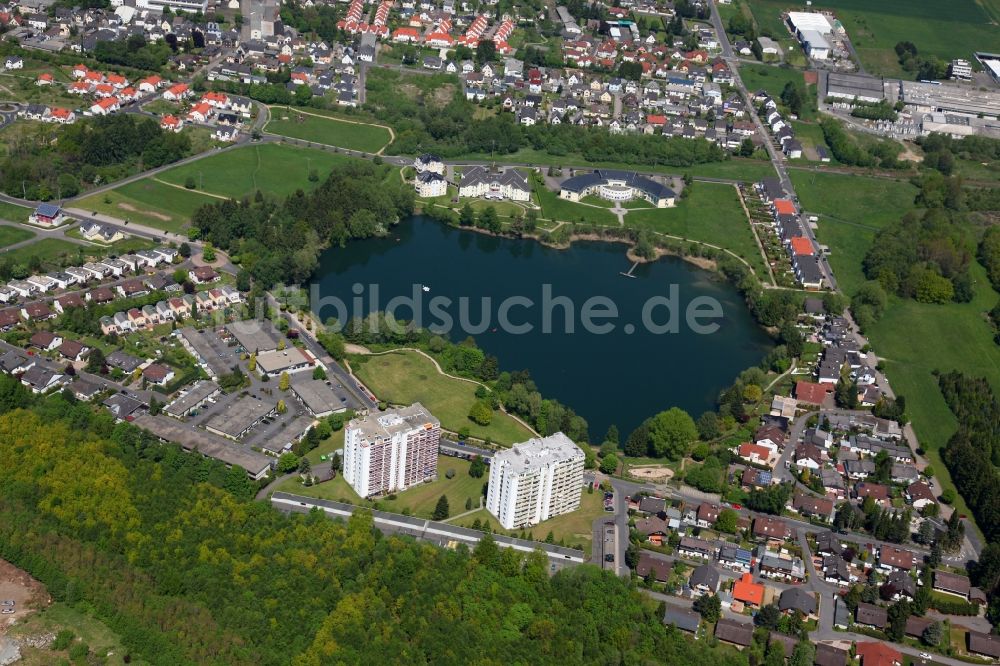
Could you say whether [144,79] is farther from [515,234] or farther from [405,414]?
[405,414]

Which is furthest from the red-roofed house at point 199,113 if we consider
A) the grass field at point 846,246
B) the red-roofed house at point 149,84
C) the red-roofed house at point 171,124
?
the grass field at point 846,246

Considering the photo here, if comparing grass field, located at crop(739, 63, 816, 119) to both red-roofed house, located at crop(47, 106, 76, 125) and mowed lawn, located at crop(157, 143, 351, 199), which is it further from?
red-roofed house, located at crop(47, 106, 76, 125)

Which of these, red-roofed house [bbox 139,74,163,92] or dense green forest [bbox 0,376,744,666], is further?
red-roofed house [bbox 139,74,163,92]

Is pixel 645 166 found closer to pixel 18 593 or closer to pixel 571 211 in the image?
pixel 571 211

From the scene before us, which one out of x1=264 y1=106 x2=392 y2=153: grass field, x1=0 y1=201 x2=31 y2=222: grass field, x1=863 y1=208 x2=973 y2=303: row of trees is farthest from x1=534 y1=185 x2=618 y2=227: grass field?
x1=0 y1=201 x2=31 y2=222: grass field

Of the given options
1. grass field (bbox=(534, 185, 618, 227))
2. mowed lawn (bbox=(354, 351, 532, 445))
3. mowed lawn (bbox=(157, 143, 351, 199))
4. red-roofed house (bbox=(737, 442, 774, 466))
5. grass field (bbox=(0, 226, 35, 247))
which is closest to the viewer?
red-roofed house (bbox=(737, 442, 774, 466))

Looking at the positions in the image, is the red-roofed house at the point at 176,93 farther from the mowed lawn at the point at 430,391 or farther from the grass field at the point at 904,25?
the grass field at the point at 904,25

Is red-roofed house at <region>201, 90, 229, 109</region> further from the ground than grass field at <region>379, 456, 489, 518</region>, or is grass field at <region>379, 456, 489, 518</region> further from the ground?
red-roofed house at <region>201, 90, 229, 109</region>
